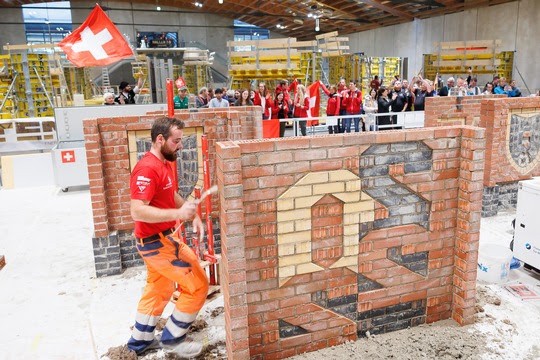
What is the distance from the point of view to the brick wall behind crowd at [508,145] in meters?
7.55

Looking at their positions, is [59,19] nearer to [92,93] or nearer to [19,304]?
[92,93]

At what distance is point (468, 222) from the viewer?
165 inches

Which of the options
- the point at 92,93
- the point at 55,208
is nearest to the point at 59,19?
the point at 92,93

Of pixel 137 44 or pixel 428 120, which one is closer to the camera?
pixel 428 120

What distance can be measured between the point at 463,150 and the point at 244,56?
12546 millimetres

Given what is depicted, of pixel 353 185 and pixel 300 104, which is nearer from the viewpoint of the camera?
pixel 353 185

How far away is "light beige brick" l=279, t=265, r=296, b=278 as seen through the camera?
3.86 metres

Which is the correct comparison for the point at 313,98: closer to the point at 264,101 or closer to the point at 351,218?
the point at 264,101

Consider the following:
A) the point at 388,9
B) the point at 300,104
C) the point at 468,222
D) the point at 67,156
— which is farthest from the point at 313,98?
the point at 388,9

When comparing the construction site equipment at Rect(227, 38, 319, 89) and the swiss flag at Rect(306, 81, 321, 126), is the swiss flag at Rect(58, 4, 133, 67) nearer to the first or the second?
the swiss flag at Rect(306, 81, 321, 126)

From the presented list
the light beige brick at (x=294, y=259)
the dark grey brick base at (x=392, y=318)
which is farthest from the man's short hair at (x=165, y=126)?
the dark grey brick base at (x=392, y=318)

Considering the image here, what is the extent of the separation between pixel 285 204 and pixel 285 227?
0.20 m

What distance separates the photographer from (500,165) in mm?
7766

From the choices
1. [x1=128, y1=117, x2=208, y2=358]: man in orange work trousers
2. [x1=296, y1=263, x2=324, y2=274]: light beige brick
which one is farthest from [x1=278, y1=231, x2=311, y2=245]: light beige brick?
[x1=128, y1=117, x2=208, y2=358]: man in orange work trousers
